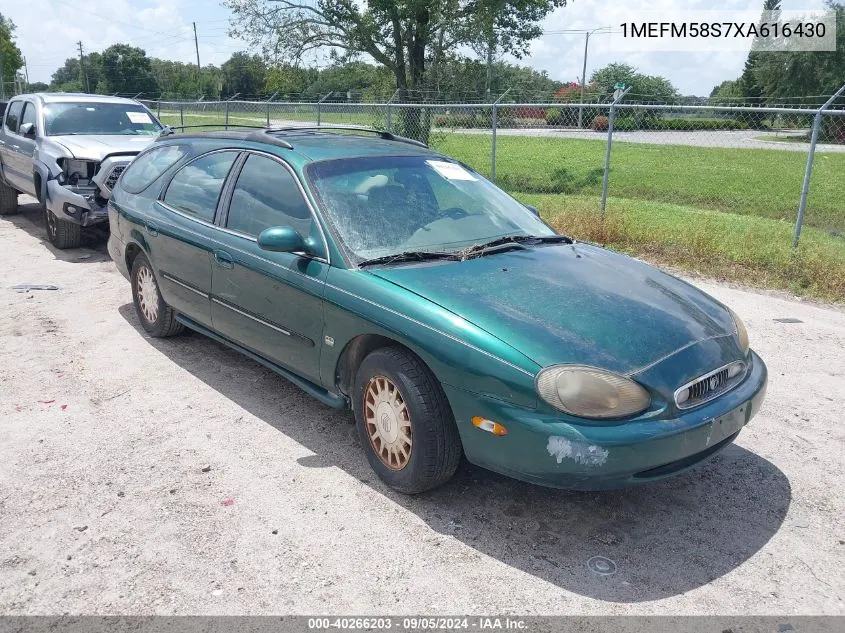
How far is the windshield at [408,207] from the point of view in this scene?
393cm

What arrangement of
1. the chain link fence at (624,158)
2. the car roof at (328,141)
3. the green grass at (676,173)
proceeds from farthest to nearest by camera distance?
1. the green grass at (676,173)
2. the chain link fence at (624,158)
3. the car roof at (328,141)

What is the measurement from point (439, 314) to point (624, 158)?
19.1 meters

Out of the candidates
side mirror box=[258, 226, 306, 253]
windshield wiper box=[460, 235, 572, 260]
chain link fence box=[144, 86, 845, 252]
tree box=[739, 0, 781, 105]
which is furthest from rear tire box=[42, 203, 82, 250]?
tree box=[739, 0, 781, 105]

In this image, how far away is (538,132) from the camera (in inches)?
781

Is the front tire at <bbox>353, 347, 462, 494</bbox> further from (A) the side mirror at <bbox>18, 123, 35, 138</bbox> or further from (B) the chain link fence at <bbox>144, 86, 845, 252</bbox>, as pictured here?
(A) the side mirror at <bbox>18, 123, 35, 138</bbox>

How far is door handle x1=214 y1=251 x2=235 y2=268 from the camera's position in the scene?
441 cm

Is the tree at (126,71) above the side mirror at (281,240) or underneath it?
above

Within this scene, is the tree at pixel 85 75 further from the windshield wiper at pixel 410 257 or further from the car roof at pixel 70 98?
the windshield wiper at pixel 410 257

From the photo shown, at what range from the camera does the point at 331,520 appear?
132 inches

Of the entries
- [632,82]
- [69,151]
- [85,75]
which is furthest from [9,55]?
[69,151]

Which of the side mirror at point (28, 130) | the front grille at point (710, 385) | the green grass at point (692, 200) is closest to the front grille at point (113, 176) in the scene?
the side mirror at point (28, 130)

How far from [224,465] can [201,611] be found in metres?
1.17

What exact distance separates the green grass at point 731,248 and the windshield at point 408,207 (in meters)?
4.28

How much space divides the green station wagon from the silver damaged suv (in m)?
3.70
